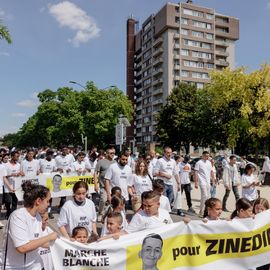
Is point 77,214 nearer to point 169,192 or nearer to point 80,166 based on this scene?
point 169,192

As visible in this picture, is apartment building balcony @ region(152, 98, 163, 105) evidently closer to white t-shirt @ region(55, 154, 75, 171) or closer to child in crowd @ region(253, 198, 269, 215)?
white t-shirt @ region(55, 154, 75, 171)

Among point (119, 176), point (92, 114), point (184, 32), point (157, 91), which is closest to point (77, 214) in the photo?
point (119, 176)

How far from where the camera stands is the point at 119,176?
27.8 feet

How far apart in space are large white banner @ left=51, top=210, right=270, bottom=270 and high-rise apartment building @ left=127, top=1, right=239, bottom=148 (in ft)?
241

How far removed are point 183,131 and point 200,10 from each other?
43.9 metres

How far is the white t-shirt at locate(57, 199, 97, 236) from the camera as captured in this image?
5.20 meters

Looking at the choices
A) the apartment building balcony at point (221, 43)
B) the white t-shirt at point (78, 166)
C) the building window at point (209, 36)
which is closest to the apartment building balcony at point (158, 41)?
the building window at point (209, 36)

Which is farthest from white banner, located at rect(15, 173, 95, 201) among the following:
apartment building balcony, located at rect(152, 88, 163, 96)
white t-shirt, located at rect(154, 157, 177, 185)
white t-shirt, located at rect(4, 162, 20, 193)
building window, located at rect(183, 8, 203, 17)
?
building window, located at rect(183, 8, 203, 17)

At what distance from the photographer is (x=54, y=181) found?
11.5 metres

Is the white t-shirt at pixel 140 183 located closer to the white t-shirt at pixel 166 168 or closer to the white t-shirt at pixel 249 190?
the white t-shirt at pixel 166 168

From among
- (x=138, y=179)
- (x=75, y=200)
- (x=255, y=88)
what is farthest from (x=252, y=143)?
(x=75, y=200)

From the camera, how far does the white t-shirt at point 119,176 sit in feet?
27.8

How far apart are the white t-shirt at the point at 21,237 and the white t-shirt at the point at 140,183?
4915 millimetres

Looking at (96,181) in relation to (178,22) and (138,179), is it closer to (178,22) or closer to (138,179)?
(138,179)
